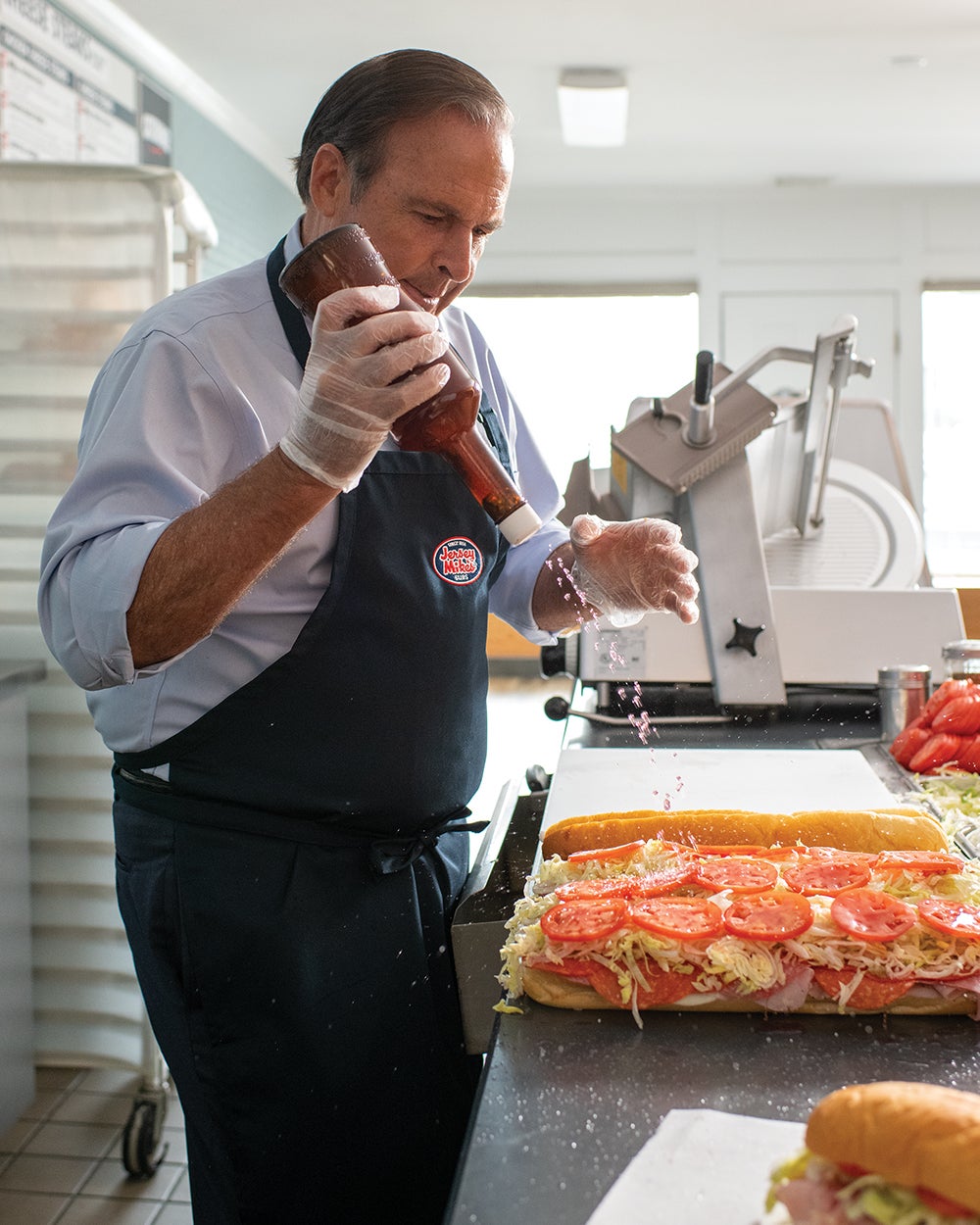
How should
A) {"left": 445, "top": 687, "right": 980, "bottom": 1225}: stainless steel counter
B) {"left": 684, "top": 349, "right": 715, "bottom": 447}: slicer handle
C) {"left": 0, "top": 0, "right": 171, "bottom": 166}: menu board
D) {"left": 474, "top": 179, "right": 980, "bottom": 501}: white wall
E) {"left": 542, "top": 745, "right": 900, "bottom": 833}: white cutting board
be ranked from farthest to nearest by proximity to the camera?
{"left": 474, "top": 179, "right": 980, "bottom": 501}: white wall, {"left": 0, "top": 0, "right": 171, "bottom": 166}: menu board, {"left": 684, "top": 349, "right": 715, "bottom": 447}: slicer handle, {"left": 542, "top": 745, "right": 900, "bottom": 833}: white cutting board, {"left": 445, "top": 687, "right": 980, "bottom": 1225}: stainless steel counter

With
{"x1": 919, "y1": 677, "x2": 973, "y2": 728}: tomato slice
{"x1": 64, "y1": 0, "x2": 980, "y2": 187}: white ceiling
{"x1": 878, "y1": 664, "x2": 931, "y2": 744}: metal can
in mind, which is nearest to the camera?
{"x1": 919, "y1": 677, "x2": 973, "y2": 728}: tomato slice

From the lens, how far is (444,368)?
125 centimetres

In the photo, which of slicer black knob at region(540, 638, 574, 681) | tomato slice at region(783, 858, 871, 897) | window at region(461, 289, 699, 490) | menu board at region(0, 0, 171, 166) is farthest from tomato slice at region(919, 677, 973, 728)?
window at region(461, 289, 699, 490)

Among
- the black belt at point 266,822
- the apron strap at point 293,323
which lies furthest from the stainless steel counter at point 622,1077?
the apron strap at point 293,323

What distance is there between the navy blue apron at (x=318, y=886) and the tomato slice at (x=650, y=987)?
0.49m

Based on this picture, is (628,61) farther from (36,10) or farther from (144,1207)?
(144,1207)

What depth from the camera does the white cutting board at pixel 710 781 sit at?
1.83 meters

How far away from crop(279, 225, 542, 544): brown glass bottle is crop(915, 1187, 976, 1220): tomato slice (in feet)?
2.70

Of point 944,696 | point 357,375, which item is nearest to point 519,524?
point 357,375

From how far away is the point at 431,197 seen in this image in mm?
1484

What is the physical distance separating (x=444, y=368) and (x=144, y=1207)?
219 centimetres

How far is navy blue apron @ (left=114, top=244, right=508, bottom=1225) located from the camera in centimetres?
152

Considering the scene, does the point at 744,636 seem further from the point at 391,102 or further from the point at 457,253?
the point at 391,102

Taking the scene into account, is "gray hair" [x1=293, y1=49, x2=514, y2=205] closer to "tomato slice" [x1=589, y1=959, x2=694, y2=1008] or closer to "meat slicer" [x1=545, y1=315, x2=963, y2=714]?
"tomato slice" [x1=589, y1=959, x2=694, y2=1008]
